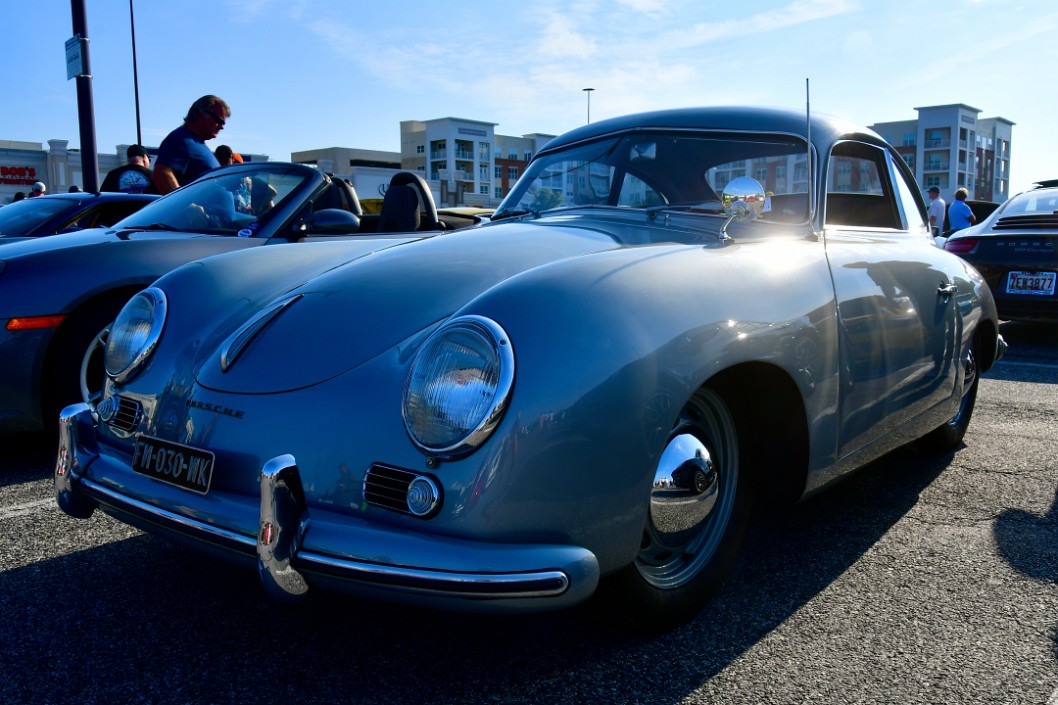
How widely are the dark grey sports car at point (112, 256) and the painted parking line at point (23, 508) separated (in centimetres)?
61

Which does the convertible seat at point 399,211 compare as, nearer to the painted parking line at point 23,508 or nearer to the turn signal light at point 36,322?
the turn signal light at point 36,322

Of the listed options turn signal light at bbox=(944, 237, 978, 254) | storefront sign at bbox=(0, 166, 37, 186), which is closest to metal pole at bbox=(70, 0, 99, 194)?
turn signal light at bbox=(944, 237, 978, 254)

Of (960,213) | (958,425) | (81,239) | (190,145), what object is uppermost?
(190,145)

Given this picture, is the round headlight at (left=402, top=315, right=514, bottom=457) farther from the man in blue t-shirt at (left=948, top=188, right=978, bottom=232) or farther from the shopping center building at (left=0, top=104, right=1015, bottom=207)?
the shopping center building at (left=0, top=104, right=1015, bottom=207)

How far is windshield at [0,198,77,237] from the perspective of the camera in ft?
17.5

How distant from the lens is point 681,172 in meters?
3.16

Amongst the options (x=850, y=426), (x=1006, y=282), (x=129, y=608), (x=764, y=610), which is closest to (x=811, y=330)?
(x=850, y=426)

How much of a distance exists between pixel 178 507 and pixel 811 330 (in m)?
1.68

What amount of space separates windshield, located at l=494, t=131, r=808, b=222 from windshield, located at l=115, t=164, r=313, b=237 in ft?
6.06

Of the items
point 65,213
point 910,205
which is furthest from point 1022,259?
point 65,213

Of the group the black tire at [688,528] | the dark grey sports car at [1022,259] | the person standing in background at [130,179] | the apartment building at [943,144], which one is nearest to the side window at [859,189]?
the black tire at [688,528]

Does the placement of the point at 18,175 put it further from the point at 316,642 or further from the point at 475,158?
the point at 475,158

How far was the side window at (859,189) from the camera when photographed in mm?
3152

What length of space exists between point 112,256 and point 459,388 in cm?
276
